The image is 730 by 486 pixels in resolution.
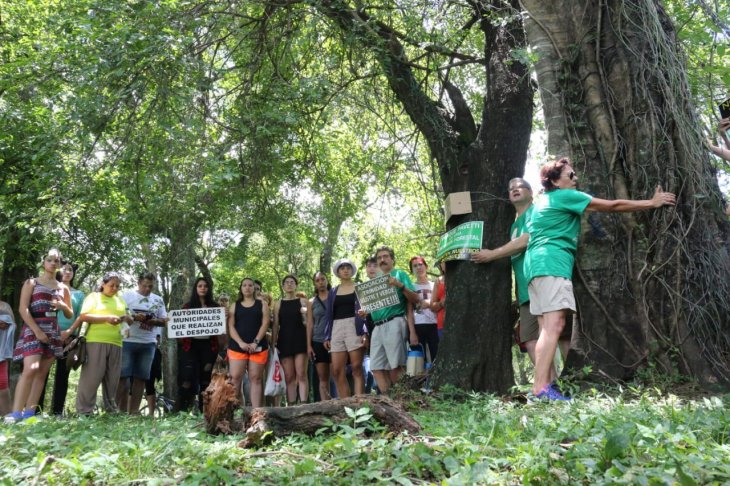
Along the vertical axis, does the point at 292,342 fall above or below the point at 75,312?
below

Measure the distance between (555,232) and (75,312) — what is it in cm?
623

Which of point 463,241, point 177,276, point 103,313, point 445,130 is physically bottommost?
point 103,313

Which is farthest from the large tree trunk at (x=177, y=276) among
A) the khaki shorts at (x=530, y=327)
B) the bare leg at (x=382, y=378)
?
the khaki shorts at (x=530, y=327)

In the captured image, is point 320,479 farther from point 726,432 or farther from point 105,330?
point 105,330

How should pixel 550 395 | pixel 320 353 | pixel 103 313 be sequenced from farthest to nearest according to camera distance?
pixel 320 353 < pixel 103 313 < pixel 550 395

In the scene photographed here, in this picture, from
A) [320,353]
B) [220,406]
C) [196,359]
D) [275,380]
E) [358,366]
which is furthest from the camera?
[320,353]

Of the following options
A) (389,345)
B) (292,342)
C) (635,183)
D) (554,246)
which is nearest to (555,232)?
(554,246)

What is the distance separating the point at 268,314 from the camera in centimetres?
865

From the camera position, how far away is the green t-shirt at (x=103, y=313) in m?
7.88

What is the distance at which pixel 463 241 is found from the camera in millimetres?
6684

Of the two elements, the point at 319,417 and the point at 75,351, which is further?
the point at 75,351

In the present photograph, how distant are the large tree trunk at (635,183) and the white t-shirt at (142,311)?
5.33 meters

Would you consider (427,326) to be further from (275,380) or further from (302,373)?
(275,380)

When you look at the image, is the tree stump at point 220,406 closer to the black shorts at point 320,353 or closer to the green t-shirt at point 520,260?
the green t-shirt at point 520,260
